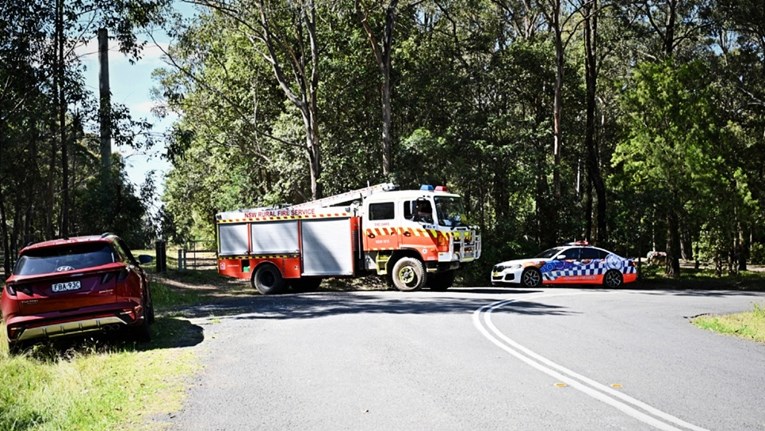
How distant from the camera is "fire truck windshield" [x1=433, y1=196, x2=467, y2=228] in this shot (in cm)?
2123

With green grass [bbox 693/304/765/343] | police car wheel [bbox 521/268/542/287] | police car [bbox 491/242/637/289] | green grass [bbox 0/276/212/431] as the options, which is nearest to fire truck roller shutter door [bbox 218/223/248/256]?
police car [bbox 491/242/637/289]

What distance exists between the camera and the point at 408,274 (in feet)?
70.8

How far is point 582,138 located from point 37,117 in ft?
86.5

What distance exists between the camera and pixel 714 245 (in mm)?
36938

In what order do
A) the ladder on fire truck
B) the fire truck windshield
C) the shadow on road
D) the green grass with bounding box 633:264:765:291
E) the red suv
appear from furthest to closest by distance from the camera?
the green grass with bounding box 633:264:765:291 → the ladder on fire truck → the fire truck windshield → the shadow on road → the red suv

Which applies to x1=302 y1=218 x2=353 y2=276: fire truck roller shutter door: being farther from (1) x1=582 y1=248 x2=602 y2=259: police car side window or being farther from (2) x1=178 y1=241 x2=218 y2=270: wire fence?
(2) x1=178 y1=241 x2=218 y2=270: wire fence

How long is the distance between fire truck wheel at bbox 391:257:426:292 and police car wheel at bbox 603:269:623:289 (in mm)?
7493

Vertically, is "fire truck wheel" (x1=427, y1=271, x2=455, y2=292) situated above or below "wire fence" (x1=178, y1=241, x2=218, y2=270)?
below

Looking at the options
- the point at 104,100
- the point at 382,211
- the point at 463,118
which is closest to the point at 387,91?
the point at 463,118

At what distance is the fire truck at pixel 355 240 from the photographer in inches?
837

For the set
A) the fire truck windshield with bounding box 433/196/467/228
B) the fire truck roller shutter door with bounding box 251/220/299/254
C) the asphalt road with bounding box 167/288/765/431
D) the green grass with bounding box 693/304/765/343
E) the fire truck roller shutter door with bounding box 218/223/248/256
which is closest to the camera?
the asphalt road with bounding box 167/288/765/431

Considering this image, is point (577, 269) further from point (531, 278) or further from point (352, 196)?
point (352, 196)

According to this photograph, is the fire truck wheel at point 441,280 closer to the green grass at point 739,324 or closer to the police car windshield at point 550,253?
the police car windshield at point 550,253

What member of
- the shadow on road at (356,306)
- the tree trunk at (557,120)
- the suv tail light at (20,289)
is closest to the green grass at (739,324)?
the shadow on road at (356,306)
